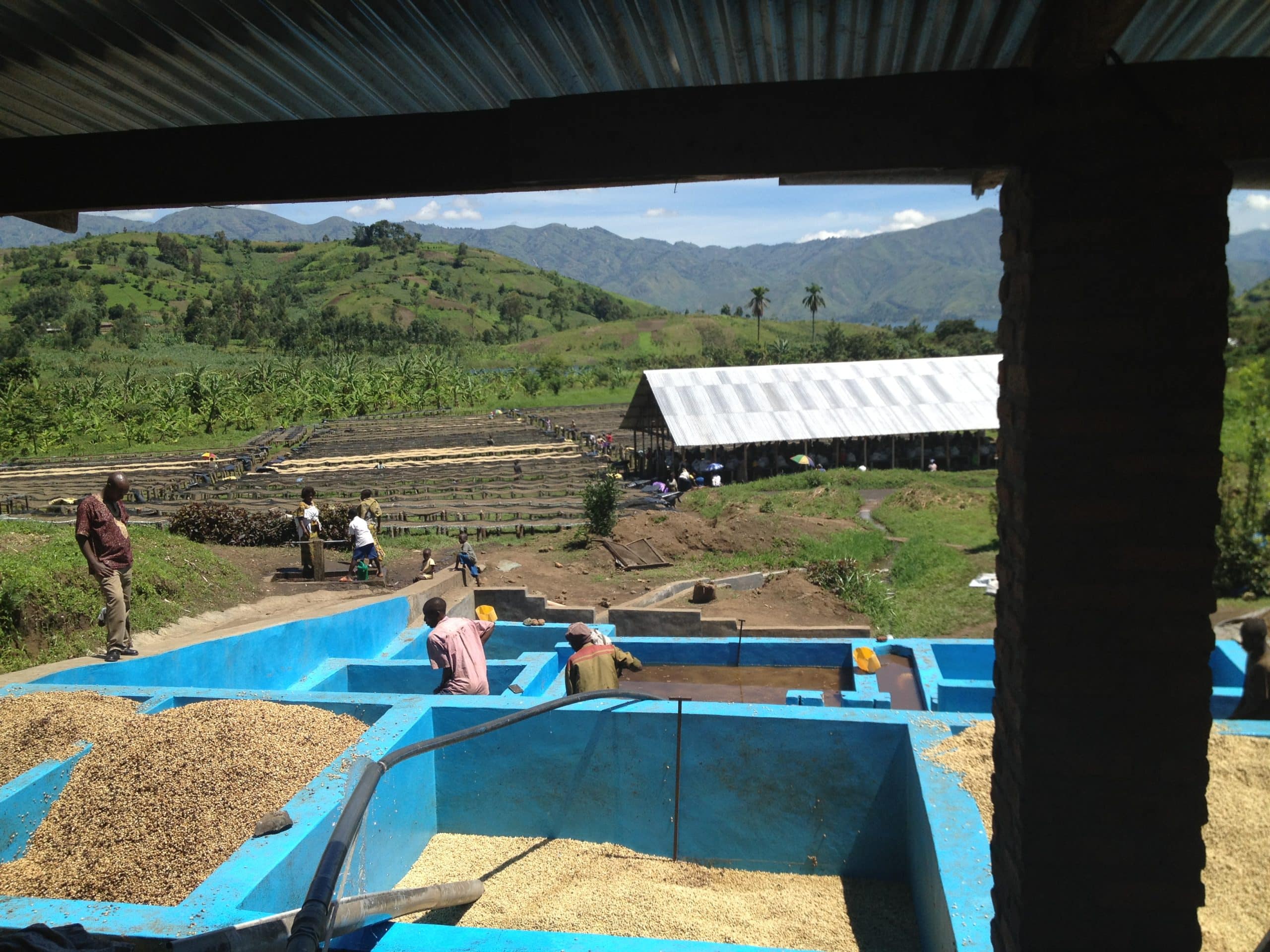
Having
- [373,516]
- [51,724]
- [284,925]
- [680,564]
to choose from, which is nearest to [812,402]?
[680,564]

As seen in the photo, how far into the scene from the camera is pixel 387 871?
5.24 m

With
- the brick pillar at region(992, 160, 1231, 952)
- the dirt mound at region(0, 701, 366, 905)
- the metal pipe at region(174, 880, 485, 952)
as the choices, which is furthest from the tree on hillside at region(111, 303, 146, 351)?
the brick pillar at region(992, 160, 1231, 952)

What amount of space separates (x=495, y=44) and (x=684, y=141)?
25.2 inches

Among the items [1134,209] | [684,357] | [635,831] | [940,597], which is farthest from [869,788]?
[684,357]

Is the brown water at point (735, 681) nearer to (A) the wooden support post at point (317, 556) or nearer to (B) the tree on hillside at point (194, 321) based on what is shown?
(A) the wooden support post at point (317, 556)

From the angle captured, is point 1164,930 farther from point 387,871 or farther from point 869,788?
point 387,871

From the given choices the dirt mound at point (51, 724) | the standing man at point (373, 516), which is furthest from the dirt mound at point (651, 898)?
the standing man at point (373, 516)

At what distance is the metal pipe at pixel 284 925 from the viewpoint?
352 centimetres

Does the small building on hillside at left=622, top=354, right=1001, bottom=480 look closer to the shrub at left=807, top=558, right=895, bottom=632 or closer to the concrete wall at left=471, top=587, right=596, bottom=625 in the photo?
the shrub at left=807, top=558, right=895, bottom=632

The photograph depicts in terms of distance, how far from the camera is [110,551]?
7535 millimetres

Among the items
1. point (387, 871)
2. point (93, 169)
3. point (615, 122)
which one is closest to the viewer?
point (615, 122)

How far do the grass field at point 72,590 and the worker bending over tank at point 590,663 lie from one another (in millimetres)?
5011

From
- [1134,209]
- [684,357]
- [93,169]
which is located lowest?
[1134,209]

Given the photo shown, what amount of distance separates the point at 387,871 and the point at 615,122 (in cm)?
431
